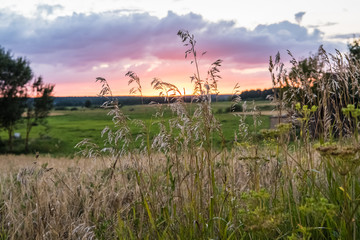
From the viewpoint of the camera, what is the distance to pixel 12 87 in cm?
3247

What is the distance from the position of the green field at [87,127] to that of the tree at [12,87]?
167 centimetres

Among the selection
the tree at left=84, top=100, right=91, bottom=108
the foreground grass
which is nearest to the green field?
the foreground grass

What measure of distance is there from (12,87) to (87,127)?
23563mm

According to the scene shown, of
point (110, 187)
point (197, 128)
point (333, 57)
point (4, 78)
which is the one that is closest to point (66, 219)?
point (110, 187)

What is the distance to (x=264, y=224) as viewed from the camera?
2203 millimetres

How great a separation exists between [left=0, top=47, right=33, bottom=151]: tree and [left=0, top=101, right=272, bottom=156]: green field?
1.67 metres

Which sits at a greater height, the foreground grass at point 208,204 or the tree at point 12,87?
the tree at point 12,87

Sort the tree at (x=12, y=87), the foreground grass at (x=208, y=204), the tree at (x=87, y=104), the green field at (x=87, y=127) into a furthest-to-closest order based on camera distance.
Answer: the tree at (x=87, y=104)
the tree at (x=12, y=87)
the green field at (x=87, y=127)
the foreground grass at (x=208, y=204)

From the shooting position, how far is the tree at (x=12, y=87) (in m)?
31.8

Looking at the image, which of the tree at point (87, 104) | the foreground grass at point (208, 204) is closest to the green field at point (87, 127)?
the foreground grass at point (208, 204)

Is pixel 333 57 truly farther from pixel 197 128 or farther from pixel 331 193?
pixel 197 128

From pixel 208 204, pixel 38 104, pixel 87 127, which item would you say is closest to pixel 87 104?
pixel 87 127

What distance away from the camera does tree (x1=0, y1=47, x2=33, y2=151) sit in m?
31.8

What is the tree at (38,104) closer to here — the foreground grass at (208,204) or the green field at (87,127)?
the green field at (87,127)
